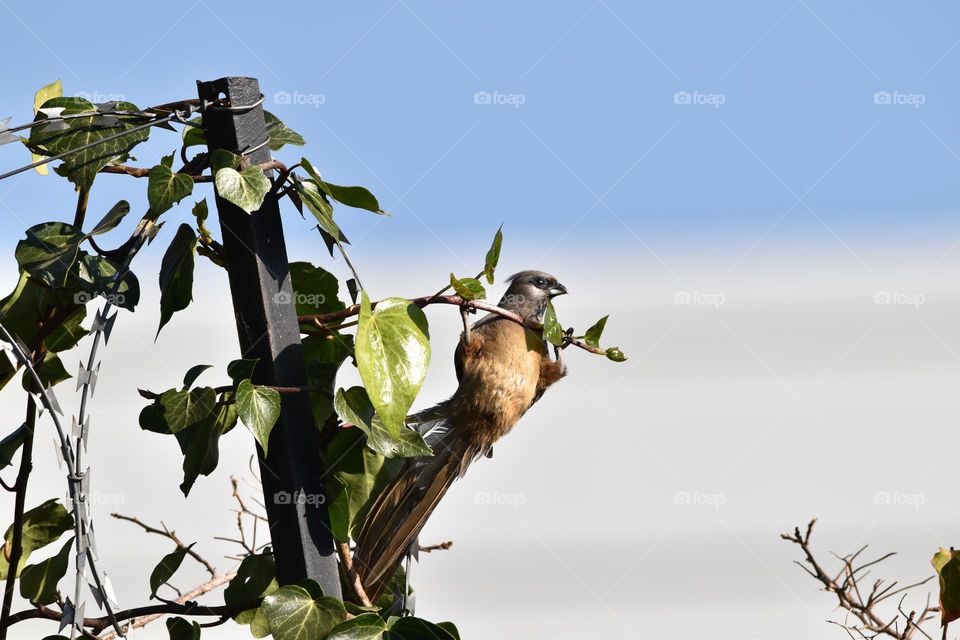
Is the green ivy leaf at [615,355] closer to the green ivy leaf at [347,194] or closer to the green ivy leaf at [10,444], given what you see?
the green ivy leaf at [347,194]

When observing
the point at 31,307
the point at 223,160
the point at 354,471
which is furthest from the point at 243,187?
the point at 31,307

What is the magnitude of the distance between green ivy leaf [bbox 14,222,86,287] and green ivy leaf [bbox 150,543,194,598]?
63cm

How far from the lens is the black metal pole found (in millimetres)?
1354

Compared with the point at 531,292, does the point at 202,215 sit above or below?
below

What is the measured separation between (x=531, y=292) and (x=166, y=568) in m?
1.27

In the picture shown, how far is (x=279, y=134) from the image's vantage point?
1.53 m

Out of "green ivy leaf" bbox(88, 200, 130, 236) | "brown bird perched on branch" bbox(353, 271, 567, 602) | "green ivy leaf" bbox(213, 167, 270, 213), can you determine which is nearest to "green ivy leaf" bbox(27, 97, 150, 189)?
"green ivy leaf" bbox(88, 200, 130, 236)

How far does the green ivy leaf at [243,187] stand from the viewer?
1.26 metres

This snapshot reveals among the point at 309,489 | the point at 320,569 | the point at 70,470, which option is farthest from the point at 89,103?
the point at 320,569

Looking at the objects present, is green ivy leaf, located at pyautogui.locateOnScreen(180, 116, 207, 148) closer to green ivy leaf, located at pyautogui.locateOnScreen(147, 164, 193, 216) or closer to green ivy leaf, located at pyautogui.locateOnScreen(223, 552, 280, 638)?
green ivy leaf, located at pyautogui.locateOnScreen(147, 164, 193, 216)

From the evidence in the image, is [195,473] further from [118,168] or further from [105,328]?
[118,168]

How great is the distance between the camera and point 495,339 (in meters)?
1.77

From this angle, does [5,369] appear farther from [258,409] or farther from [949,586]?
[949,586]

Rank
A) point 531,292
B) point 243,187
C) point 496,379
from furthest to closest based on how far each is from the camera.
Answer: point 531,292
point 496,379
point 243,187
